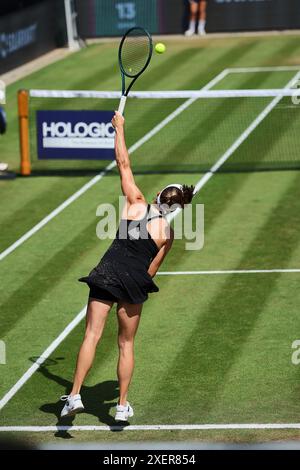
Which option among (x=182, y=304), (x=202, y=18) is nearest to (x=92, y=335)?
(x=182, y=304)

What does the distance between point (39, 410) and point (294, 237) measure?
7.35 metres

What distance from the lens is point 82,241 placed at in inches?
676

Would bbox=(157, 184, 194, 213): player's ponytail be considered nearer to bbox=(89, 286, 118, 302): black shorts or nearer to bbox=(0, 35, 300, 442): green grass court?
bbox=(89, 286, 118, 302): black shorts

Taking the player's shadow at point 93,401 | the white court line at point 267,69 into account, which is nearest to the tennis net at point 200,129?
the white court line at point 267,69

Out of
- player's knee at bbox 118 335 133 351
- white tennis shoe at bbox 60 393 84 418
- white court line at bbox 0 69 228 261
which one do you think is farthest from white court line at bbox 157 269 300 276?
white tennis shoe at bbox 60 393 84 418

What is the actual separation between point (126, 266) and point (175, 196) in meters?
0.80

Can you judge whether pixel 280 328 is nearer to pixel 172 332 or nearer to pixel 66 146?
pixel 172 332

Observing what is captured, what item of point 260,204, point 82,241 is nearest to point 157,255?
point 82,241

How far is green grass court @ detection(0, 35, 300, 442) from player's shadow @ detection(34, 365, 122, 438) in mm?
20

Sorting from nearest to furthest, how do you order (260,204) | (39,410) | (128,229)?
(128,229) → (39,410) → (260,204)

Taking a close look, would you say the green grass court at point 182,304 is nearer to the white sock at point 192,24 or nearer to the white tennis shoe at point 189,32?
the white sock at point 192,24

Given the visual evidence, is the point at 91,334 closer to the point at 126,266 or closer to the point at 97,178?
the point at 126,266

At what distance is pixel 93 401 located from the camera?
429 inches
